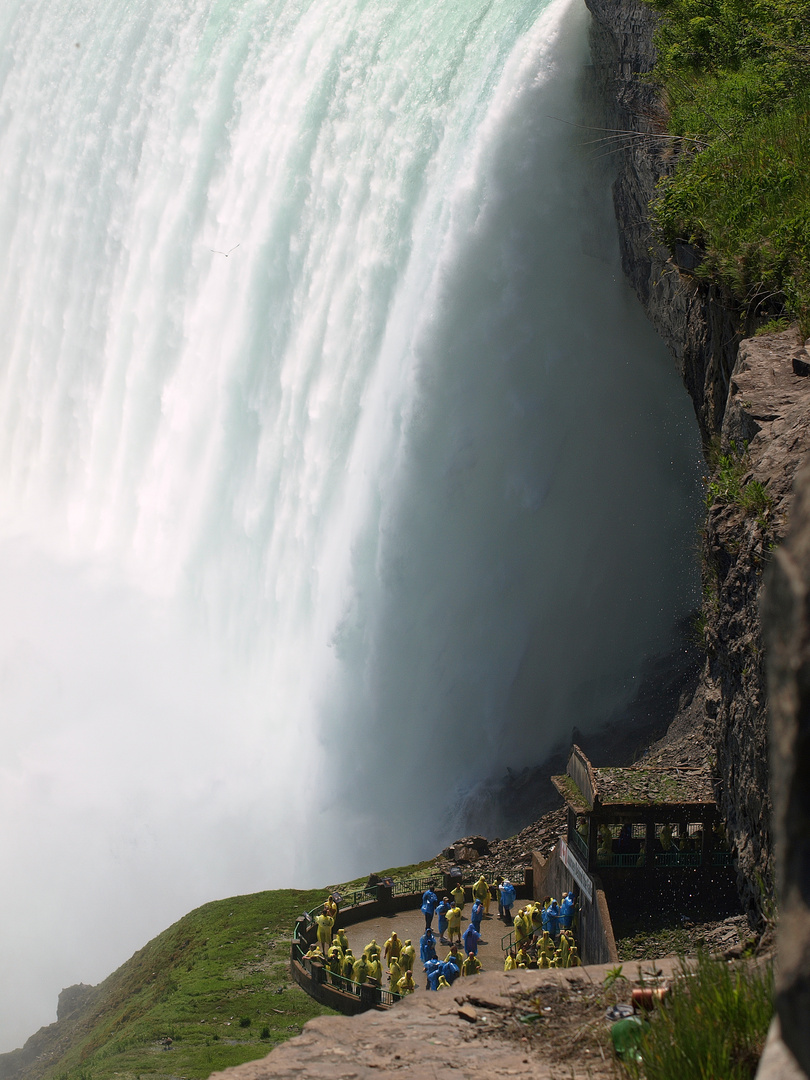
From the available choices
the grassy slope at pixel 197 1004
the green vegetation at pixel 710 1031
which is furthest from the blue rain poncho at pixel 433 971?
the green vegetation at pixel 710 1031

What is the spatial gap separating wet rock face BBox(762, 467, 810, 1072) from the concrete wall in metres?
10.6

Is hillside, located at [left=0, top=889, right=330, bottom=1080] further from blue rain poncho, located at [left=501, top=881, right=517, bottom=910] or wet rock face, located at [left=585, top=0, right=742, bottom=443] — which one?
wet rock face, located at [left=585, top=0, right=742, bottom=443]

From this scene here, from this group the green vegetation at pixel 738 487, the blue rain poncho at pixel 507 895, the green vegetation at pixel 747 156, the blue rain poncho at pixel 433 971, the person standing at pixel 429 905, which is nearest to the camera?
the green vegetation at pixel 738 487

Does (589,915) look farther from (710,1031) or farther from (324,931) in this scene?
(710,1031)

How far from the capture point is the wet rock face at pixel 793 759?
1780 millimetres

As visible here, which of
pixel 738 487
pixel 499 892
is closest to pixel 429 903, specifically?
pixel 499 892

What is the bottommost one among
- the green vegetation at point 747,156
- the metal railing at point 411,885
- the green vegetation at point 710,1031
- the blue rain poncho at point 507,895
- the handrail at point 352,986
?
the handrail at point 352,986

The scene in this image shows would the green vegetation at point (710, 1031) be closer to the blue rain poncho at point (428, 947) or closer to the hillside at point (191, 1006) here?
the hillside at point (191, 1006)

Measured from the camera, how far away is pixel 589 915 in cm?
1418

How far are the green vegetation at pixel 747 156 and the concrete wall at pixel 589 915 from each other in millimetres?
7686

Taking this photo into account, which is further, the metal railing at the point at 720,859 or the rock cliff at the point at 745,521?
the metal railing at the point at 720,859

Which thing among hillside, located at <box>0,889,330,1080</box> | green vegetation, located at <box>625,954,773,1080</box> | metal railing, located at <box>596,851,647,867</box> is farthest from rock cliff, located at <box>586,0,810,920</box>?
hillside, located at <box>0,889,330,1080</box>

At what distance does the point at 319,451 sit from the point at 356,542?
8.53 feet

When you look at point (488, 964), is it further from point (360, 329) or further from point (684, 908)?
point (360, 329)
